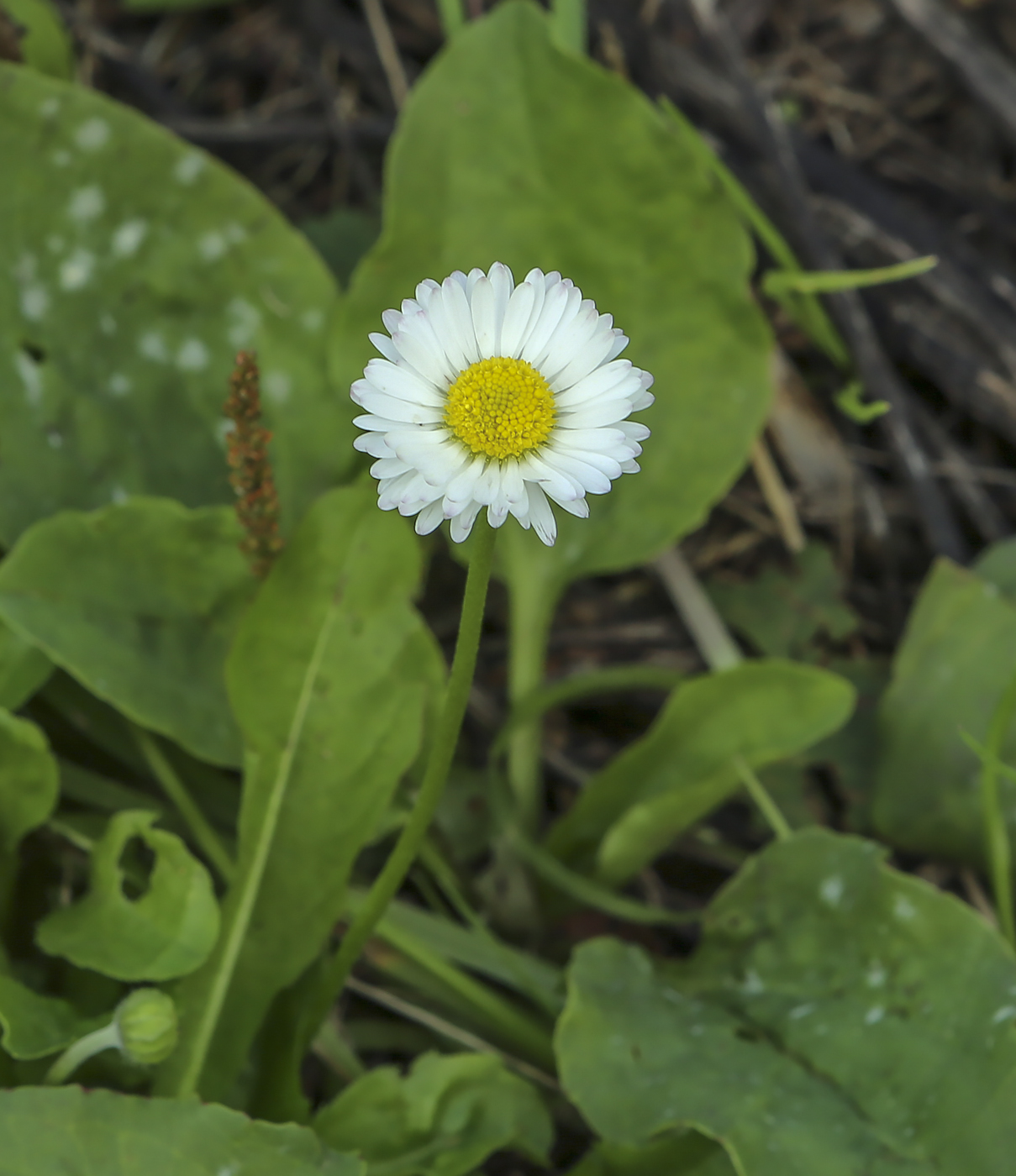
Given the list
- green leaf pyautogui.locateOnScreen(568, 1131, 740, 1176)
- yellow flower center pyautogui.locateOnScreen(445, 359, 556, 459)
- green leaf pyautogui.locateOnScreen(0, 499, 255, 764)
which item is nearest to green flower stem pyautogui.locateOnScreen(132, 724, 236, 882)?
green leaf pyautogui.locateOnScreen(0, 499, 255, 764)

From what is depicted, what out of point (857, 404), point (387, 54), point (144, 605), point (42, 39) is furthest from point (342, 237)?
point (857, 404)

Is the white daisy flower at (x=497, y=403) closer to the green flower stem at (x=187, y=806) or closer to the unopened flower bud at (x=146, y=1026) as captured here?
the unopened flower bud at (x=146, y=1026)

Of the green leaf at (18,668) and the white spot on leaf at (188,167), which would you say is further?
the white spot on leaf at (188,167)

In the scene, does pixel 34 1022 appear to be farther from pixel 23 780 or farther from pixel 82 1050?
pixel 23 780

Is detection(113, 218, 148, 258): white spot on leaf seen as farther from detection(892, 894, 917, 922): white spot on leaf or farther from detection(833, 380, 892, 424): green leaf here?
detection(892, 894, 917, 922): white spot on leaf

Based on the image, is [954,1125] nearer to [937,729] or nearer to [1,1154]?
[937,729]

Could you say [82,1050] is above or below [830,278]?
below

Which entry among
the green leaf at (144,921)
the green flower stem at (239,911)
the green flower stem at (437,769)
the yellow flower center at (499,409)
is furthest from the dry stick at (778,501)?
the green leaf at (144,921)
